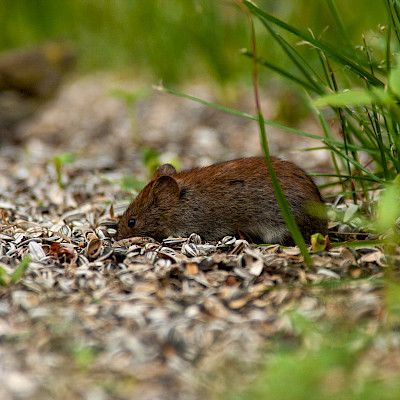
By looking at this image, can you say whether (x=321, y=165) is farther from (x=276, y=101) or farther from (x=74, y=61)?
(x=74, y=61)

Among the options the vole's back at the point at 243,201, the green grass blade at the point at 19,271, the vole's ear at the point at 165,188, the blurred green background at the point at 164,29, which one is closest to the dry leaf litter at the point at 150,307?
the green grass blade at the point at 19,271

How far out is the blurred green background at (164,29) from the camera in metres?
9.58

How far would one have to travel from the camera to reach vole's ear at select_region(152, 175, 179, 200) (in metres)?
5.72

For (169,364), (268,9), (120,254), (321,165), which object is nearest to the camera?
(169,364)

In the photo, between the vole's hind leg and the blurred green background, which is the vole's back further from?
the blurred green background

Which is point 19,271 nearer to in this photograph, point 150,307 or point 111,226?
point 150,307

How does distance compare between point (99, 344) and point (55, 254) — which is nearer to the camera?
point (99, 344)

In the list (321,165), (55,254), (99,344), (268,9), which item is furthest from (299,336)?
(268,9)

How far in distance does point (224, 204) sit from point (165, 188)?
511mm

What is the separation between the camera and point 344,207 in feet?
18.5

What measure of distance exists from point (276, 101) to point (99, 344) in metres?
6.57

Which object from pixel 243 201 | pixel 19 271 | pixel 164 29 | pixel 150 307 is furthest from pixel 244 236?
pixel 164 29

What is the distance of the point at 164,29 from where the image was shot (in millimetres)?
10516

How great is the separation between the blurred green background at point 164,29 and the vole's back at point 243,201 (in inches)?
141
